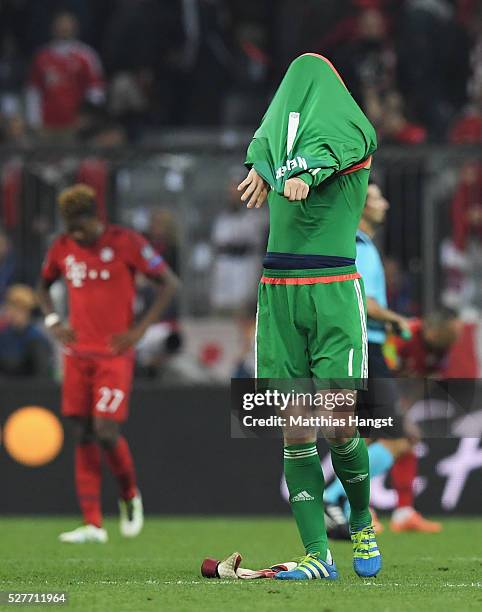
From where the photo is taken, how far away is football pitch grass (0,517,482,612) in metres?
5.98

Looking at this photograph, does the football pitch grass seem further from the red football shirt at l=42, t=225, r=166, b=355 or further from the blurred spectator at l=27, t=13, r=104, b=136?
the blurred spectator at l=27, t=13, r=104, b=136

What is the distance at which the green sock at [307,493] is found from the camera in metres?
6.83

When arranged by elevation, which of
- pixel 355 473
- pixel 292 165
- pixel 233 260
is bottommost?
pixel 355 473

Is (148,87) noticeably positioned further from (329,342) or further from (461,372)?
(329,342)

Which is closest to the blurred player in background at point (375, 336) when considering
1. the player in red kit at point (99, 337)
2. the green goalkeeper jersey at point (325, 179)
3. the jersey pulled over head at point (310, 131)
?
the player in red kit at point (99, 337)

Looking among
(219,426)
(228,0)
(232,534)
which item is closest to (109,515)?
(219,426)

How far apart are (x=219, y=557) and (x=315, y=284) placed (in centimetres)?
268

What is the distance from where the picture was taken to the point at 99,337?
1011 centimetres

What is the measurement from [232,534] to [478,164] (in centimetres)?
424

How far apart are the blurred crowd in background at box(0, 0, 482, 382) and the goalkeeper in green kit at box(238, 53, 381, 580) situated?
19.3 feet

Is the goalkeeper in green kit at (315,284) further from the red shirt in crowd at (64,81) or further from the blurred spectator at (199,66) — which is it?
the blurred spectator at (199,66)

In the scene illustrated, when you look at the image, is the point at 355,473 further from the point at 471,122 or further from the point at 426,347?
the point at 471,122

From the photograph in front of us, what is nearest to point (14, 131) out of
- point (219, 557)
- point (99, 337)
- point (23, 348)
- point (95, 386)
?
point (23, 348)

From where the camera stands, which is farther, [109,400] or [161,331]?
[161,331]
